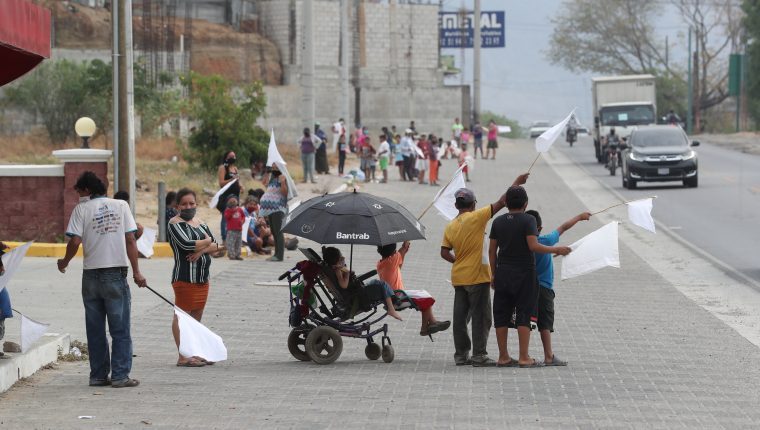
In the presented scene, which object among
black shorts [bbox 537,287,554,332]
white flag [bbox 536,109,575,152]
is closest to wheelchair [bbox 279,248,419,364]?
black shorts [bbox 537,287,554,332]

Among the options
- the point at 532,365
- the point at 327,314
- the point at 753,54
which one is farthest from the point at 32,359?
the point at 753,54

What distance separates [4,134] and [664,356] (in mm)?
45418

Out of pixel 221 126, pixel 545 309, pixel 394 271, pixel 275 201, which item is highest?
pixel 221 126

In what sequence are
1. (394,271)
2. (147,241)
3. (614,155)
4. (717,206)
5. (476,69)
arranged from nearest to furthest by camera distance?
(394,271) → (147,241) → (717,206) → (614,155) → (476,69)

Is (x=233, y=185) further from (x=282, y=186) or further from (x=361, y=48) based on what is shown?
(x=361, y=48)

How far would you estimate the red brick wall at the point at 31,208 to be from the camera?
22.5 meters

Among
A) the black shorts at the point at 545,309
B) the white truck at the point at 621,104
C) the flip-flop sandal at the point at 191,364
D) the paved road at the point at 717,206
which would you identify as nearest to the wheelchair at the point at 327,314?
the flip-flop sandal at the point at 191,364

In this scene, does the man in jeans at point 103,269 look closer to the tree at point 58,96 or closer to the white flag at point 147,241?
the white flag at point 147,241

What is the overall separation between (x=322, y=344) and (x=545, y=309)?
203cm

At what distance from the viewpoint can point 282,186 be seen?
19906 mm

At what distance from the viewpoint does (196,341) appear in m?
11.4

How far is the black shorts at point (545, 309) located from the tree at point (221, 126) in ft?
88.1

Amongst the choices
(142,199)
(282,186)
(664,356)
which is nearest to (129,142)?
(282,186)

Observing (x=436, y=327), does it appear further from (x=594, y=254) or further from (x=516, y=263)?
(x=594, y=254)
